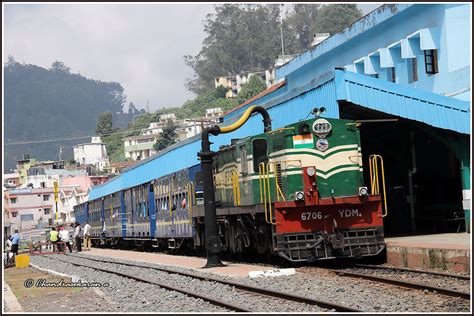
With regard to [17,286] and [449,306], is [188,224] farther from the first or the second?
[449,306]

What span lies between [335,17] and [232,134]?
13187 centimetres

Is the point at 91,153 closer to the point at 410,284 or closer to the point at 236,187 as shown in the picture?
the point at 236,187

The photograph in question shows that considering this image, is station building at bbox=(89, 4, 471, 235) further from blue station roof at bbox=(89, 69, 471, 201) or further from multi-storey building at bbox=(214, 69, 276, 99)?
multi-storey building at bbox=(214, 69, 276, 99)


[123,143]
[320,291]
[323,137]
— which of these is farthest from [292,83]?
[123,143]

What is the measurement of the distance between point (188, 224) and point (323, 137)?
917cm

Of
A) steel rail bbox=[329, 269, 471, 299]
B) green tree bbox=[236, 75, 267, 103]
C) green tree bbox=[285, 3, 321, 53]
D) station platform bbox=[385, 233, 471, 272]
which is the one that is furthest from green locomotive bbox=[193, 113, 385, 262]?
green tree bbox=[285, 3, 321, 53]

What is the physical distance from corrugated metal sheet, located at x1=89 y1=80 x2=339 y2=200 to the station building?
48mm

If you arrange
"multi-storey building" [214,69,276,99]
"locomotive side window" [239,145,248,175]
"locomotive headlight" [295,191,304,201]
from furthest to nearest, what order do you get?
"multi-storey building" [214,69,276,99] < "locomotive side window" [239,145,248,175] < "locomotive headlight" [295,191,304,201]

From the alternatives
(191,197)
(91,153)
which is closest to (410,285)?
(191,197)

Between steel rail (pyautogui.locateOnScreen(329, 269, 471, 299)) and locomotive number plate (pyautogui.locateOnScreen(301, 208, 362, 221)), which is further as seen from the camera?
locomotive number plate (pyautogui.locateOnScreen(301, 208, 362, 221))

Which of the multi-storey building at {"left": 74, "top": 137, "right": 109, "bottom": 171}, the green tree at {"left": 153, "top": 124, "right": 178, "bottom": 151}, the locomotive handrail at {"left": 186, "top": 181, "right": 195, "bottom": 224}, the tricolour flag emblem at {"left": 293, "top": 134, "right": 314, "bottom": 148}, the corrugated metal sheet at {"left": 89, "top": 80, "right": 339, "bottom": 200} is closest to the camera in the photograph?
the tricolour flag emblem at {"left": 293, "top": 134, "right": 314, "bottom": 148}

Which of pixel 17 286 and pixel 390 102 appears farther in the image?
pixel 390 102

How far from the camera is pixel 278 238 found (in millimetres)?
18406

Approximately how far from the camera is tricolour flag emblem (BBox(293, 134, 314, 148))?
18812 millimetres
